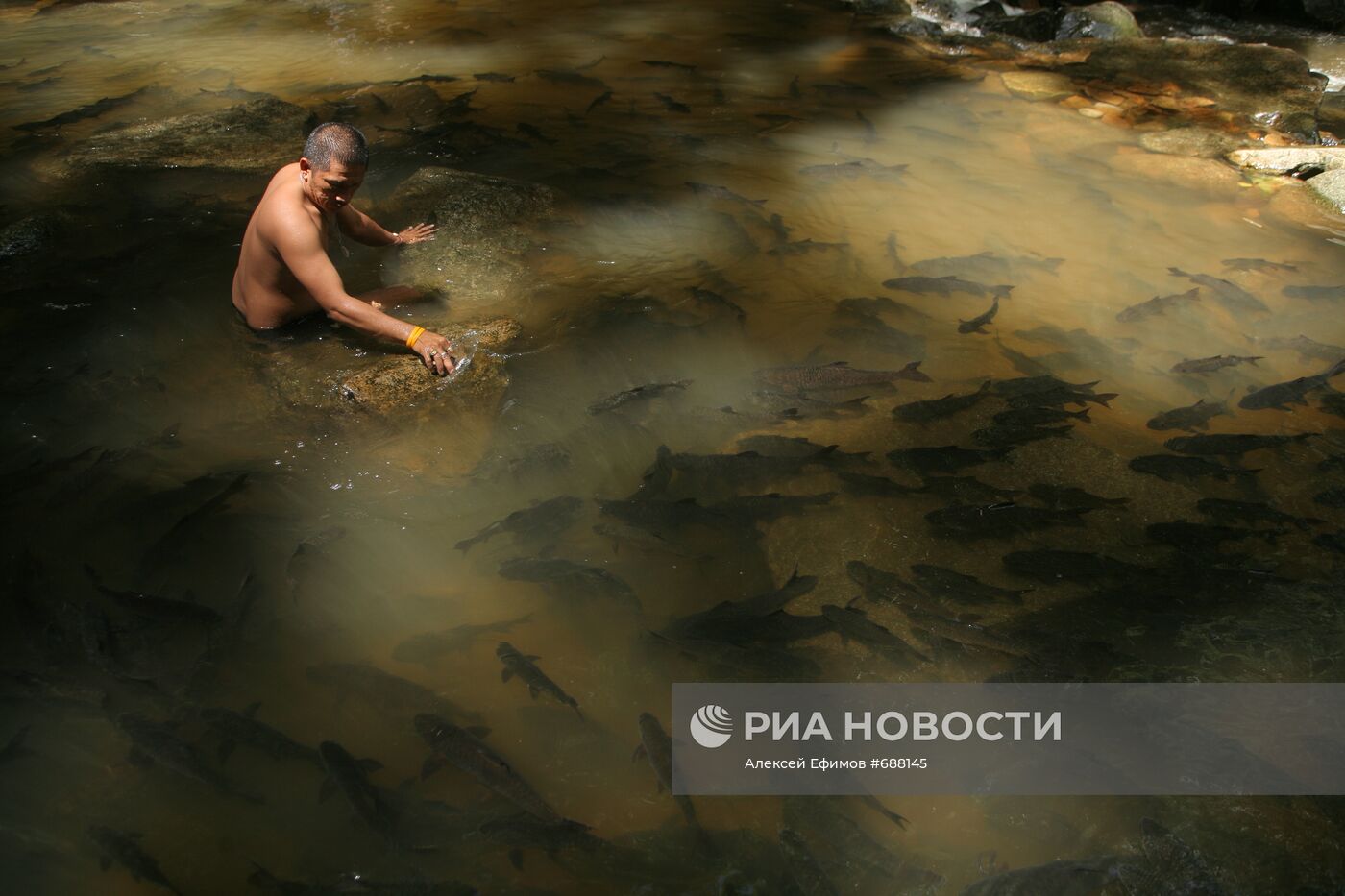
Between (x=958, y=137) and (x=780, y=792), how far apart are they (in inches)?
235

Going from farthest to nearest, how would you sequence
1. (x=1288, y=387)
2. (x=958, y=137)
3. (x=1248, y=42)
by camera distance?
(x=1248, y=42)
(x=958, y=137)
(x=1288, y=387)

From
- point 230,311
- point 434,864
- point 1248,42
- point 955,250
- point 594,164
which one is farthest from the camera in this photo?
point 1248,42

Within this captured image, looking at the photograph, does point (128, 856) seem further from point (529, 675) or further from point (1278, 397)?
point (1278, 397)

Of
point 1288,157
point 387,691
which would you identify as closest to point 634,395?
point 387,691

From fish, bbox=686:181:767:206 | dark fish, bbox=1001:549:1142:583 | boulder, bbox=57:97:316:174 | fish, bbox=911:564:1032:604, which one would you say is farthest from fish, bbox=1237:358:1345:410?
boulder, bbox=57:97:316:174

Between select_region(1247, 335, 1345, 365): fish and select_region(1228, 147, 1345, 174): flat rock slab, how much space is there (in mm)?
2505

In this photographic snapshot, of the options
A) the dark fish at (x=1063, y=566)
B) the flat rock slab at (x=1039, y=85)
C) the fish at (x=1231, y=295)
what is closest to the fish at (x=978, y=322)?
the fish at (x=1231, y=295)

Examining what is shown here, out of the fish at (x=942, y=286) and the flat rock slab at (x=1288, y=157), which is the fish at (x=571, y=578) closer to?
the fish at (x=942, y=286)

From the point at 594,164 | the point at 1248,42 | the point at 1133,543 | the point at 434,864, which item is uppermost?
the point at 1248,42

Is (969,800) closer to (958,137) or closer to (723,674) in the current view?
(723,674)

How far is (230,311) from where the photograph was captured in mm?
4516

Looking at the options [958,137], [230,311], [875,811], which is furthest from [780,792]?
[958,137]

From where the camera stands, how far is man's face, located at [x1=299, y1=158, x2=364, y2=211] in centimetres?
381

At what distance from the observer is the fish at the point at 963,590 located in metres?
3.06
